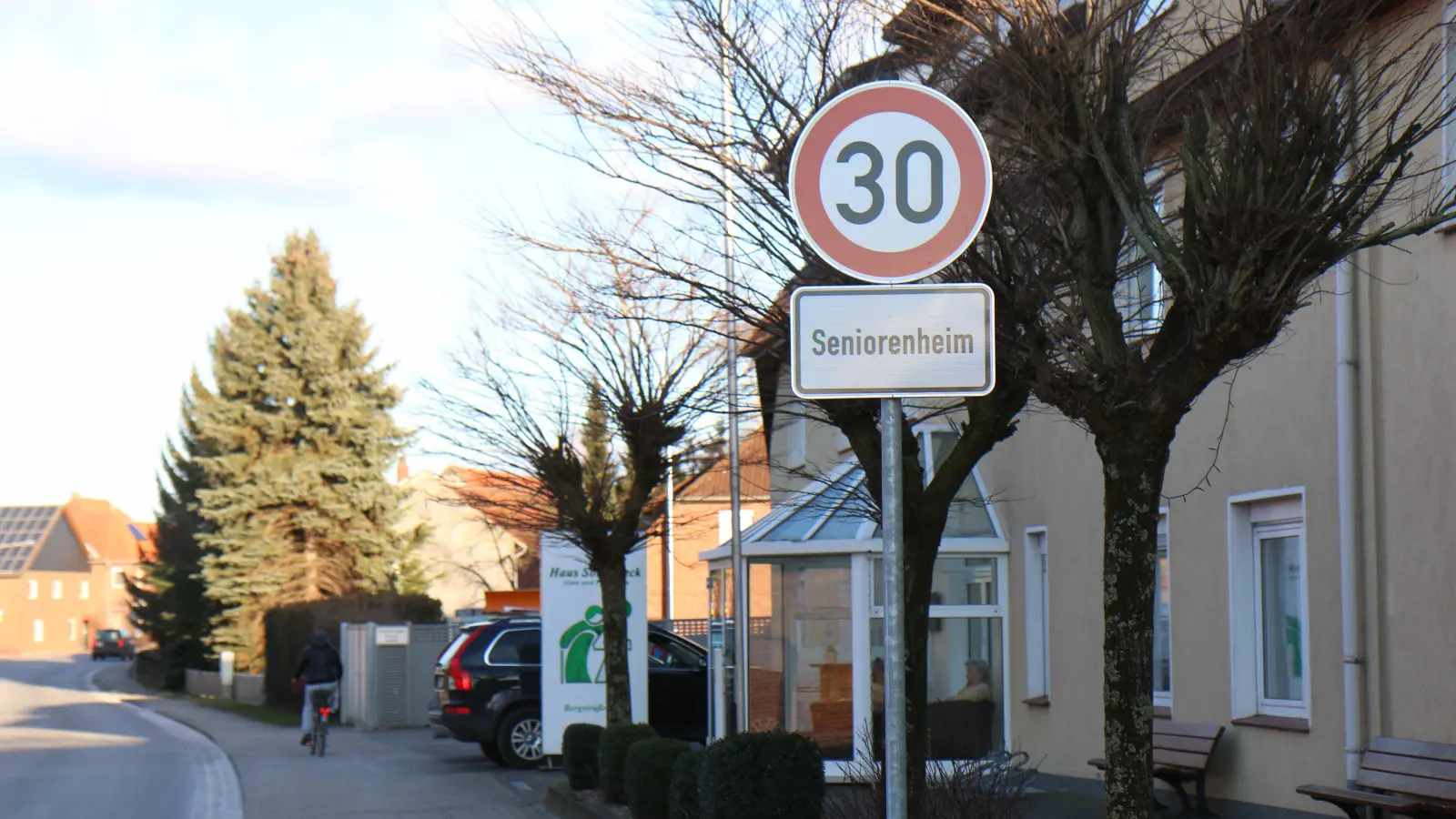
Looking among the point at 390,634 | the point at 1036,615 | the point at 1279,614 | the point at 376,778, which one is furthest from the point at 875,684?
the point at 390,634

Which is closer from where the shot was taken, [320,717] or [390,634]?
[320,717]

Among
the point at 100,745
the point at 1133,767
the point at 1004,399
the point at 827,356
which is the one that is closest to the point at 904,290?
the point at 827,356

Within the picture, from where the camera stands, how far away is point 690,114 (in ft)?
30.8

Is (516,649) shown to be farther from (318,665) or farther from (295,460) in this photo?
(295,460)

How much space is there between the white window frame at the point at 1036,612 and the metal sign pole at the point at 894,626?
12457 millimetres

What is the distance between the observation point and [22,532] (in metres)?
131

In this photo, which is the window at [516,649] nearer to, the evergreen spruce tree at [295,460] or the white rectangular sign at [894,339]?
the white rectangular sign at [894,339]

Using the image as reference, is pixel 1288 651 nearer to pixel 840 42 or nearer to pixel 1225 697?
pixel 1225 697

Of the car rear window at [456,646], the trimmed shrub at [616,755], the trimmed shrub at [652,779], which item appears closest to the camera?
the trimmed shrub at [652,779]

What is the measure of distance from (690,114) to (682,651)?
12100 mm

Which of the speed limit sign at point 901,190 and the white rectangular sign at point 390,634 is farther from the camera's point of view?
the white rectangular sign at point 390,634

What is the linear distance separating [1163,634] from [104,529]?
14702 centimetres

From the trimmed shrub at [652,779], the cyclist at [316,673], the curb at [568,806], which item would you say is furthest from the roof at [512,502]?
the cyclist at [316,673]

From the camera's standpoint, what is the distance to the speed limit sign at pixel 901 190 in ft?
16.6
